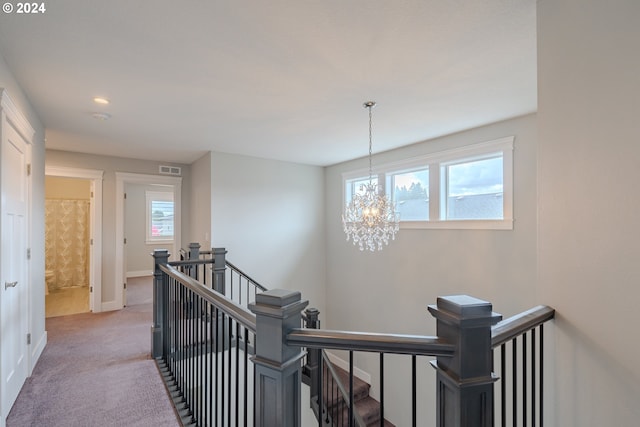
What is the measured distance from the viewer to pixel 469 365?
913 mm

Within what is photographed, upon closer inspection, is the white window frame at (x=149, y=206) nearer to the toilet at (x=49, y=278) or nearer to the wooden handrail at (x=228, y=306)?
the toilet at (x=49, y=278)

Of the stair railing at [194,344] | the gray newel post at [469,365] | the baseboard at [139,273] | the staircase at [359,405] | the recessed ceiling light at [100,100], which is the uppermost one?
the recessed ceiling light at [100,100]

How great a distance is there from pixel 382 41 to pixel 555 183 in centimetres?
128

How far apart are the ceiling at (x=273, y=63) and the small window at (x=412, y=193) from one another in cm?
97

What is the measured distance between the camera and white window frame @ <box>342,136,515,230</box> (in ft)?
11.1

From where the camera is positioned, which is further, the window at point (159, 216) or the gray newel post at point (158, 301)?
the window at point (159, 216)

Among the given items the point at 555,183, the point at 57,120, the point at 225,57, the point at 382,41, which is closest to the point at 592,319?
the point at 555,183

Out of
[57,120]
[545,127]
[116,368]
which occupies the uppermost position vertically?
[57,120]

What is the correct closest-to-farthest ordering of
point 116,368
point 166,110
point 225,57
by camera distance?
1. point 225,57
2. point 116,368
3. point 166,110

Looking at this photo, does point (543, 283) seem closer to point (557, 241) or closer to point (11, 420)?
point (557, 241)

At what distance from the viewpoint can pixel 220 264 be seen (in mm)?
3695

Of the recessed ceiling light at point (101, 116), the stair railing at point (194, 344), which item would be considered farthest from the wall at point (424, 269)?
the recessed ceiling light at point (101, 116)

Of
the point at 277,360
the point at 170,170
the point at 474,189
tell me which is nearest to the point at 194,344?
the point at 277,360

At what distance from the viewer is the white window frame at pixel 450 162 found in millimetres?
3387
